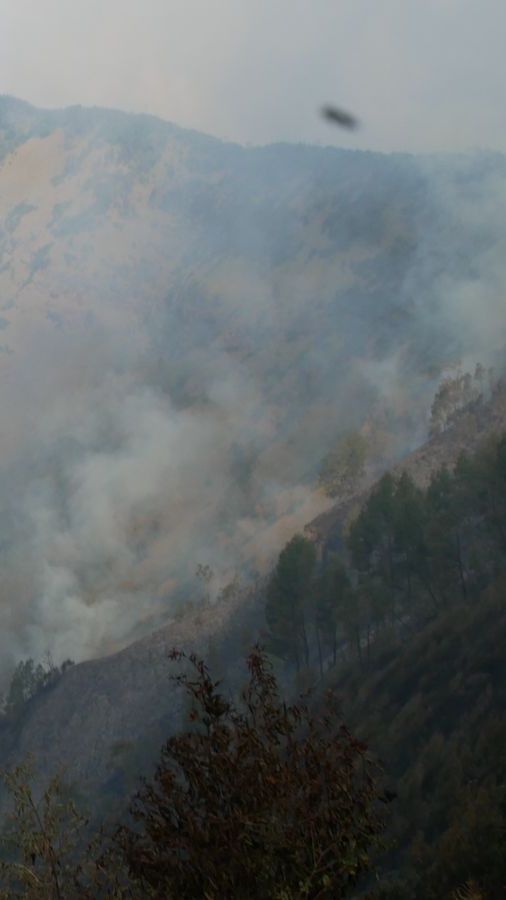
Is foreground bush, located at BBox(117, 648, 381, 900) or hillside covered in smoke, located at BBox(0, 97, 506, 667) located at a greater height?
hillside covered in smoke, located at BBox(0, 97, 506, 667)

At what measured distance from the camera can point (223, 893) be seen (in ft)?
39.1

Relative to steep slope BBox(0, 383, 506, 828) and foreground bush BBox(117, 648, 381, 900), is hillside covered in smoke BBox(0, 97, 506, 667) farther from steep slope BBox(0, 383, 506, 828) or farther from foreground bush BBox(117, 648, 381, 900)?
foreground bush BBox(117, 648, 381, 900)

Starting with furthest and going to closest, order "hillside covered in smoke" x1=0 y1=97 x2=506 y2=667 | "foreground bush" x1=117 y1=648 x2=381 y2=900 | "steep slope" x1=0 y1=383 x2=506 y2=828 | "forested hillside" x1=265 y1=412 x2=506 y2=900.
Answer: "hillside covered in smoke" x1=0 y1=97 x2=506 y2=667, "steep slope" x1=0 y1=383 x2=506 y2=828, "forested hillside" x1=265 y1=412 x2=506 y2=900, "foreground bush" x1=117 y1=648 x2=381 y2=900

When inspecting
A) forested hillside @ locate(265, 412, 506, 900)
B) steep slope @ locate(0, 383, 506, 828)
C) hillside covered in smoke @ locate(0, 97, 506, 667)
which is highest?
hillside covered in smoke @ locate(0, 97, 506, 667)

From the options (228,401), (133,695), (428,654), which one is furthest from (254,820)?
(228,401)

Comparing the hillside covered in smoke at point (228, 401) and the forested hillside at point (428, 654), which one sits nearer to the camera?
the forested hillside at point (428, 654)

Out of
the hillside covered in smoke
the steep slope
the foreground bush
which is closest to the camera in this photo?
the foreground bush

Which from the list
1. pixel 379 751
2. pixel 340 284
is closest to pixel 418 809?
pixel 379 751

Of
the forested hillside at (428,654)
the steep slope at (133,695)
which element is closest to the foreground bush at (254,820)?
the forested hillside at (428,654)

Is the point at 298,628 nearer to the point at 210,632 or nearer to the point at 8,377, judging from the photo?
the point at 210,632

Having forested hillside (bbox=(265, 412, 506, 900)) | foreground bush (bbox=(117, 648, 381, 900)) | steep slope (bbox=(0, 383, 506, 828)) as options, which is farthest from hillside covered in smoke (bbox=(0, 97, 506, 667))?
foreground bush (bbox=(117, 648, 381, 900))

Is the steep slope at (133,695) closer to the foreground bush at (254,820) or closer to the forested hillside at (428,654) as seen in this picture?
the forested hillside at (428,654)

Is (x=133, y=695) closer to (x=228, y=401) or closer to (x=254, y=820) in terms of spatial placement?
(x=254, y=820)

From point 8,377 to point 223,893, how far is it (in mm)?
185882
